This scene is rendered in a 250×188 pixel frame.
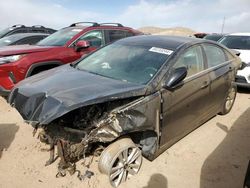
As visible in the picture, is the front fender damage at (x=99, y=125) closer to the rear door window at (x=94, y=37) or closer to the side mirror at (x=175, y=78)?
the side mirror at (x=175, y=78)

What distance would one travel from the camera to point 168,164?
3764 millimetres

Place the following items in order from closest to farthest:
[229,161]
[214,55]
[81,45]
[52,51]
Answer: [229,161] → [214,55] → [52,51] → [81,45]

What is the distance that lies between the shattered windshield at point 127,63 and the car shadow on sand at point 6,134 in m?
1.63

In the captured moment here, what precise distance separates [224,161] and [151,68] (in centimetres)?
179

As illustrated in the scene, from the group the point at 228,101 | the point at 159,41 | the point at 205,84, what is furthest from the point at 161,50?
the point at 228,101

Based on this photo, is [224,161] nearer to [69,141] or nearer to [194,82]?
[194,82]

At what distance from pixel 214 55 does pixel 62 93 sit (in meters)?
2.90

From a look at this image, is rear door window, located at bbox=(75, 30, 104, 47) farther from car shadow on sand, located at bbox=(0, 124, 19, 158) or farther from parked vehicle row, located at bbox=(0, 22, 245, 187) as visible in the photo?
car shadow on sand, located at bbox=(0, 124, 19, 158)

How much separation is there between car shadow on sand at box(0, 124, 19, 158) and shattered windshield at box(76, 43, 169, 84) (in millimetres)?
1626

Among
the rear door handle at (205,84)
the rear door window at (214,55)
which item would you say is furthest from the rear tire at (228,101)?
the rear door handle at (205,84)

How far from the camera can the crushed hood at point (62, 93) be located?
8.92ft

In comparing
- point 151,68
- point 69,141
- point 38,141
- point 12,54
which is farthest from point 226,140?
point 12,54

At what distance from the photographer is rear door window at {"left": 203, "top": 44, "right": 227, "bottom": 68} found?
172 inches

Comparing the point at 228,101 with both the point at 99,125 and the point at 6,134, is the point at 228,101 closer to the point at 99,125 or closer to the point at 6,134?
the point at 99,125
